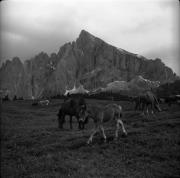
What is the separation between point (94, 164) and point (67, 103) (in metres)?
14.8

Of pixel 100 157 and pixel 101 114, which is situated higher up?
pixel 101 114

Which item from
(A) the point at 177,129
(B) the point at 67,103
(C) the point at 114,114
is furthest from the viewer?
(B) the point at 67,103

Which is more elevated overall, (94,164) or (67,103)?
(67,103)

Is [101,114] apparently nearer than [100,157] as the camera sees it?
No

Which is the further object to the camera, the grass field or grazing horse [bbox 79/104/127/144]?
grazing horse [bbox 79/104/127/144]

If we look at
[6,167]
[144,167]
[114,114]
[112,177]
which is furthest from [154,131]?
[6,167]

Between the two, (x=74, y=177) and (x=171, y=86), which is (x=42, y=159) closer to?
(x=74, y=177)

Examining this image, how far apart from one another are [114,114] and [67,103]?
10.9 metres

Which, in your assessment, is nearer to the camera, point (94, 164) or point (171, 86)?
point (94, 164)

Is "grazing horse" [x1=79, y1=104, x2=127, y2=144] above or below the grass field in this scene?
above

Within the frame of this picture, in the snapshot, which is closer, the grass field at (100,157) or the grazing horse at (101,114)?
the grass field at (100,157)

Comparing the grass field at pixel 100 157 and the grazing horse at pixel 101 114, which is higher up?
the grazing horse at pixel 101 114

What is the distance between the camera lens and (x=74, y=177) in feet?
36.9

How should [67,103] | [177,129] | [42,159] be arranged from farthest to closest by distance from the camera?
1. [67,103]
2. [177,129]
3. [42,159]
